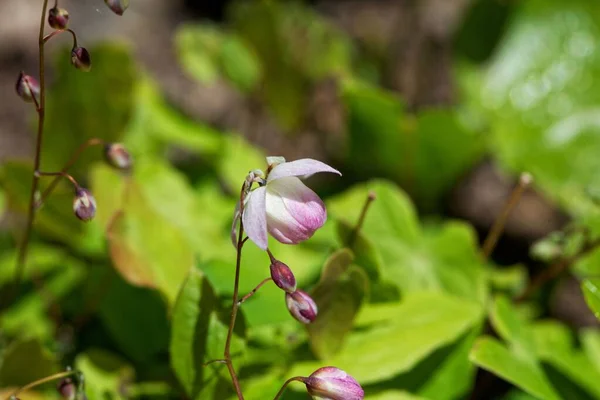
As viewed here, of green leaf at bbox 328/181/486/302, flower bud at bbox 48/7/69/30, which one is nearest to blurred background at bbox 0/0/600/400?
green leaf at bbox 328/181/486/302

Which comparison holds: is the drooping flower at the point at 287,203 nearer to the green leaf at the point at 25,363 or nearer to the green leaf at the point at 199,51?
the green leaf at the point at 25,363

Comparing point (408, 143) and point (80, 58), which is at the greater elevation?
point (80, 58)

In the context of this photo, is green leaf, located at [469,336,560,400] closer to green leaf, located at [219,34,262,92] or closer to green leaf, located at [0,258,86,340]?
green leaf, located at [0,258,86,340]

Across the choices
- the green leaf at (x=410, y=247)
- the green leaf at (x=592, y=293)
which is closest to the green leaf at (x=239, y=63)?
the green leaf at (x=410, y=247)

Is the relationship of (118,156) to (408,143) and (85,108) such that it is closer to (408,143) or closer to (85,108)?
(85,108)

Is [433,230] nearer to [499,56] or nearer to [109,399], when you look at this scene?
[499,56]

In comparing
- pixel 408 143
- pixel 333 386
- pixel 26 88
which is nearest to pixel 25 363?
pixel 26 88

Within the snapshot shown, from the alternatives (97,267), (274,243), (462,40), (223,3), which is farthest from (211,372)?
(223,3)
